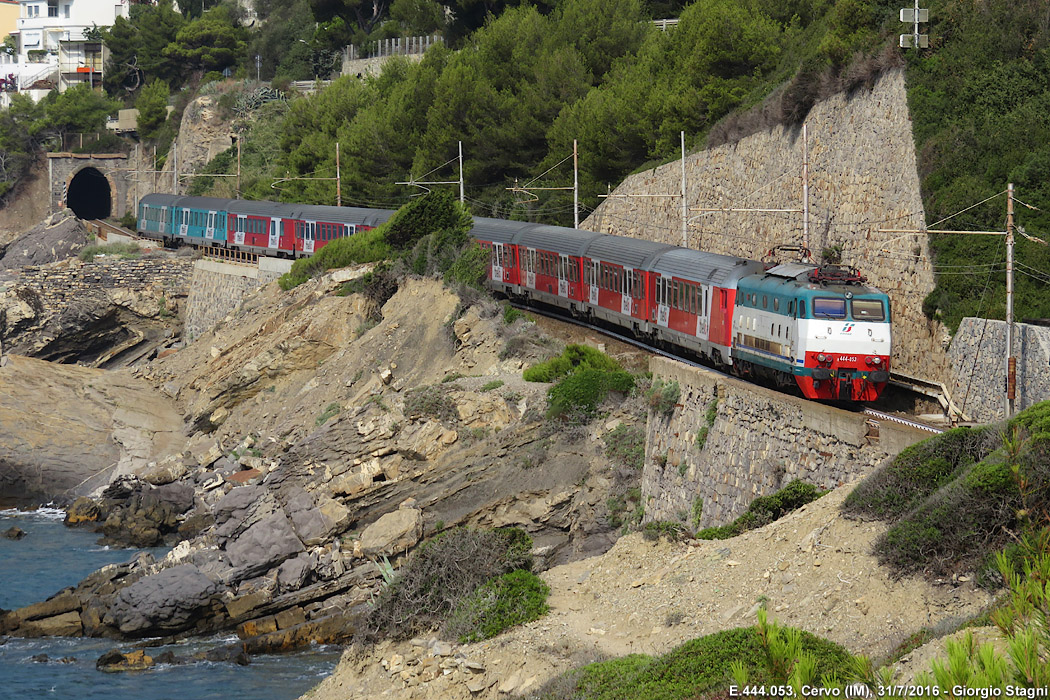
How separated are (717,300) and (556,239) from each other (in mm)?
12766

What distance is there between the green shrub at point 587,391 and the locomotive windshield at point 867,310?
27.4 feet

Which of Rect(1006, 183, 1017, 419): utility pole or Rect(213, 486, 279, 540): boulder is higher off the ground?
Rect(1006, 183, 1017, 419): utility pole

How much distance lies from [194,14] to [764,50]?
3307 inches

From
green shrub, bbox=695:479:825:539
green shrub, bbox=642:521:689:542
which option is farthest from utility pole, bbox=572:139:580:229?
green shrub, bbox=695:479:825:539

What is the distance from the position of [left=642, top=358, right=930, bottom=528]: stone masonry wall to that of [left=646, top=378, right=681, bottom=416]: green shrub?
0.46 ft

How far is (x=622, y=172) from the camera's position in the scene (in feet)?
181

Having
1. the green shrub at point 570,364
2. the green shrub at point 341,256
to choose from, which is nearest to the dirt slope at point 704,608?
the green shrub at point 570,364

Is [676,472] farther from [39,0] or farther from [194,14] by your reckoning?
[39,0]

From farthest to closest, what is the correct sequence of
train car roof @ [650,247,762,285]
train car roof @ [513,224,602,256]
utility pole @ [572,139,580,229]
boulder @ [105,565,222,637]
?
utility pole @ [572,139,580,229], train car roof @ [513,224,602,256], boulder @ [105,565,222,637], train car roof @ [650,247,762,285]

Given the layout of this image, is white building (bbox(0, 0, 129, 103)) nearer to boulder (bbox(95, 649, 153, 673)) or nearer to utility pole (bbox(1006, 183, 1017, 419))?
boulder (bbox(95, 649, 153, 673))

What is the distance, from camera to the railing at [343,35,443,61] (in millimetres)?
86688

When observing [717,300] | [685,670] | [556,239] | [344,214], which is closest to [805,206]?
[717,300]

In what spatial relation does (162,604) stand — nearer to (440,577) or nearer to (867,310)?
(440,577)

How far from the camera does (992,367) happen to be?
24203mm
